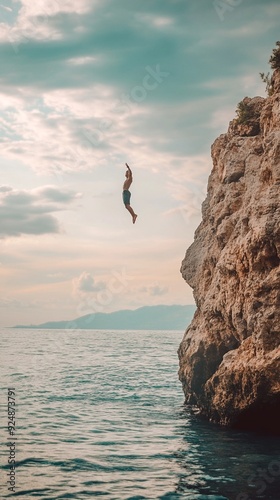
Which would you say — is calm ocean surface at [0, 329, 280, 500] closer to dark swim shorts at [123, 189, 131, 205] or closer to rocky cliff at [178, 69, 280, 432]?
rocky cliff at [178, 69, 280, 432]

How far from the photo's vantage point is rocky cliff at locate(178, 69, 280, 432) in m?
17.6

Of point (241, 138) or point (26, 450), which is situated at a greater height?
point (241, 138)

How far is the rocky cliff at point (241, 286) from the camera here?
17.6 metres

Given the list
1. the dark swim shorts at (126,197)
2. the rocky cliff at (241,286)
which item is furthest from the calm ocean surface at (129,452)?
the dark swim shorts at (126,197)

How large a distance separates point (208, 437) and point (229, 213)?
32.2 ft

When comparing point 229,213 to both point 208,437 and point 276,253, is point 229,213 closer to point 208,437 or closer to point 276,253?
point 276,253

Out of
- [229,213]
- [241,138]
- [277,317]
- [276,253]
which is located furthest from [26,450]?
[241,138]

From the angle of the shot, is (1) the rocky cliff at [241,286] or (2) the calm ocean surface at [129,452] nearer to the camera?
(2) the calm ocean surface at [129,452]

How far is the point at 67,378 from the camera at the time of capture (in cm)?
3775

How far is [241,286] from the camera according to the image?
1970 cm

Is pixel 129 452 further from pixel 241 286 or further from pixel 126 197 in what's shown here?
pixel 126 197

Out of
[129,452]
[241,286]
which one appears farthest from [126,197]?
[129,452]

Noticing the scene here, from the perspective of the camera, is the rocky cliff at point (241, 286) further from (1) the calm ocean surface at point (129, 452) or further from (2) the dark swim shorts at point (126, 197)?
(2) the dark swim shorts at point (126, 197)

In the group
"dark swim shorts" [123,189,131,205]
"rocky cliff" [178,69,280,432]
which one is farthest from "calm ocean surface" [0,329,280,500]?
"dark swim shorts" [123,189,131,205]
